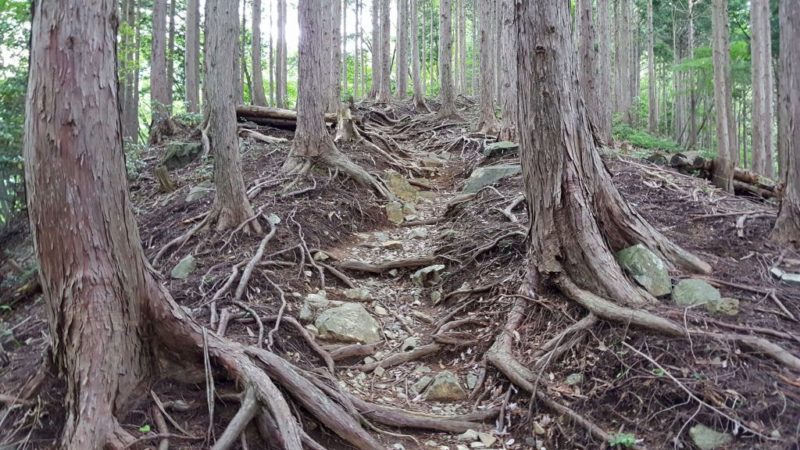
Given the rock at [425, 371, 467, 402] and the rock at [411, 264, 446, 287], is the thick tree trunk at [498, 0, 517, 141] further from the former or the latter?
the rock at [425, 371, 467, 402]

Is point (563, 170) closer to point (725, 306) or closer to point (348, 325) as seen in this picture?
point (725, 306)

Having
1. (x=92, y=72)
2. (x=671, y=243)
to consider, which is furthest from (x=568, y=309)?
(x=92, y=72)

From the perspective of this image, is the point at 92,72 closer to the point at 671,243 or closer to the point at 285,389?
the point at 285,389

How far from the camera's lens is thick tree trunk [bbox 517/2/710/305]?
462 cm

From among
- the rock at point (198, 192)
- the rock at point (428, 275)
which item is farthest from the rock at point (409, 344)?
the rock at point (198, 192)

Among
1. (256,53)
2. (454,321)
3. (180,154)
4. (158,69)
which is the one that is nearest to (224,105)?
(454,321)

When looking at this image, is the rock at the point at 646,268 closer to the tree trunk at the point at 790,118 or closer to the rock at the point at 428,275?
the tree trunk at the point at 790,118

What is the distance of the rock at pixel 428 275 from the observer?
256 inches

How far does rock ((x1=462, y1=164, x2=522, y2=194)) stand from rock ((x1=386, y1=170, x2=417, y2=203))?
1.11 m

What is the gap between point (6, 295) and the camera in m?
6.03

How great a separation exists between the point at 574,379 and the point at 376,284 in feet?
10.2

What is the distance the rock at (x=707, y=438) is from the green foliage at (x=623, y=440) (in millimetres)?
337

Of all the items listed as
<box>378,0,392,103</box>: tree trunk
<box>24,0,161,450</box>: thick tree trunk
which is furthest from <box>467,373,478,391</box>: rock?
<box>378,0,392,103</box>: tree trunk

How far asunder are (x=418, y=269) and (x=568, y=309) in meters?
2.56
